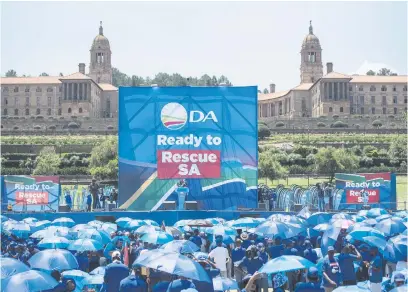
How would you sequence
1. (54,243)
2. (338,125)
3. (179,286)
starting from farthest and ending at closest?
(338,125) → (54,243) → (179,286)

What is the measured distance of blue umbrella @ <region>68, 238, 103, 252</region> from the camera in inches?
483

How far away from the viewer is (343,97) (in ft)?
375

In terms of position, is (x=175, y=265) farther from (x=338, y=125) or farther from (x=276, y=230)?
(x=338, y=125)

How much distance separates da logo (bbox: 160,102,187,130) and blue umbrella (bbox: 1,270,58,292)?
55.7 feet

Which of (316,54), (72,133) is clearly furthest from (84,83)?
(316,54)

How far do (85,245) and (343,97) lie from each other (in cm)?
10642

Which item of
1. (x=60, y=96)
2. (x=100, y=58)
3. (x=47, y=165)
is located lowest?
(x=47, y=165)

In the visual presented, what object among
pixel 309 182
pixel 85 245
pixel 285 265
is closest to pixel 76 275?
pixel 85 245

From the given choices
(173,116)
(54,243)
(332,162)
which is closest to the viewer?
(54,243)

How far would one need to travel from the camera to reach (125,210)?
2502 centimetres

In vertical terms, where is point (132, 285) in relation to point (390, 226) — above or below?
below

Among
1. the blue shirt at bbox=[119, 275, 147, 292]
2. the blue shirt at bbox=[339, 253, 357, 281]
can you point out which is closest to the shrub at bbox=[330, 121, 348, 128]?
the blue shirt at bbox=[339, 253, 357, 281]

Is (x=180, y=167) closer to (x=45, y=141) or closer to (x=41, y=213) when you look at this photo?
(x=41, y=213)

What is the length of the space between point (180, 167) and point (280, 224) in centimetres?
1163
